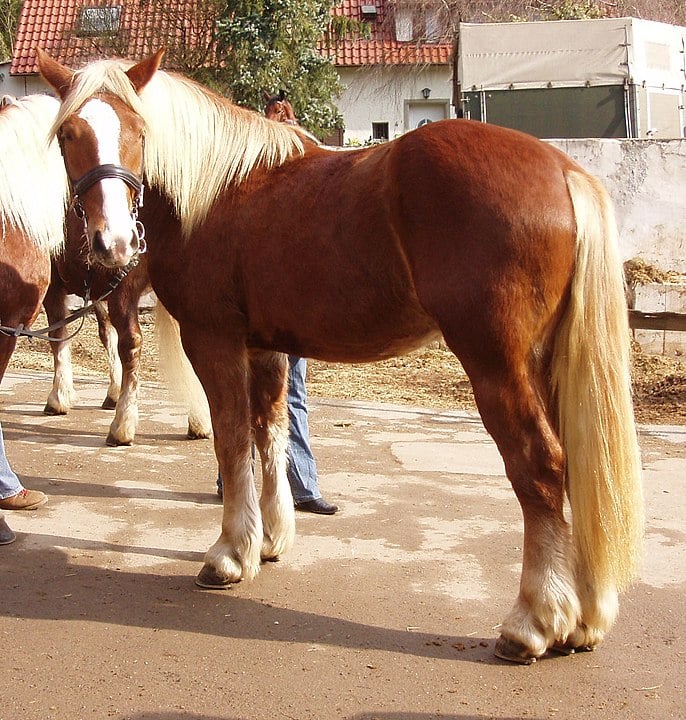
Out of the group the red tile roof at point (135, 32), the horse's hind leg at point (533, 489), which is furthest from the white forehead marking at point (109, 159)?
the red tile roof at point (135, 32)

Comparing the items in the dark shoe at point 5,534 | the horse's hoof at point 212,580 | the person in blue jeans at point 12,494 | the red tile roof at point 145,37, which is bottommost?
the horse's hoof at point 212,580

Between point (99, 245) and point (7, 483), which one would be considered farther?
point (7, 483)

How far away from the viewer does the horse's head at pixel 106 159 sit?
3.16m

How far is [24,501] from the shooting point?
471 centimetres

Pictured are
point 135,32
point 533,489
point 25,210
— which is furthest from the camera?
point 135,32

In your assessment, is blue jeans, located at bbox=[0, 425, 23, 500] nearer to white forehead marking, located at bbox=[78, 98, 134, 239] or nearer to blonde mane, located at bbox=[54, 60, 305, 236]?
blonde mane, located at bbox=[54, 60, 305, 236]

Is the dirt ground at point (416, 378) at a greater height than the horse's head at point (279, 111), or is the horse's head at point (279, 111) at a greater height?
the horse's head at point (279, 111)

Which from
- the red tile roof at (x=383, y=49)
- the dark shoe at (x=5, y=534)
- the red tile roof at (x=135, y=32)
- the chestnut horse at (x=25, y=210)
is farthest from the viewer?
the red tile roof at (x=383, y=49)

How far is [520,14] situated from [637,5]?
10.8 ft

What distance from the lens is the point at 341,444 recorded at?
6.20 metres

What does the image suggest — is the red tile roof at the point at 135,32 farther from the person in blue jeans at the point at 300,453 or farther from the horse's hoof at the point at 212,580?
the horse's hoof at the point at 212,580

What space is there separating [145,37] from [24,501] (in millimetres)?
15590

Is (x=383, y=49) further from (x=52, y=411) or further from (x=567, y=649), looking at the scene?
(x=567, y=649)

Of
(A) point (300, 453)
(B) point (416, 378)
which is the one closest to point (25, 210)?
(A) point (300, 453)
